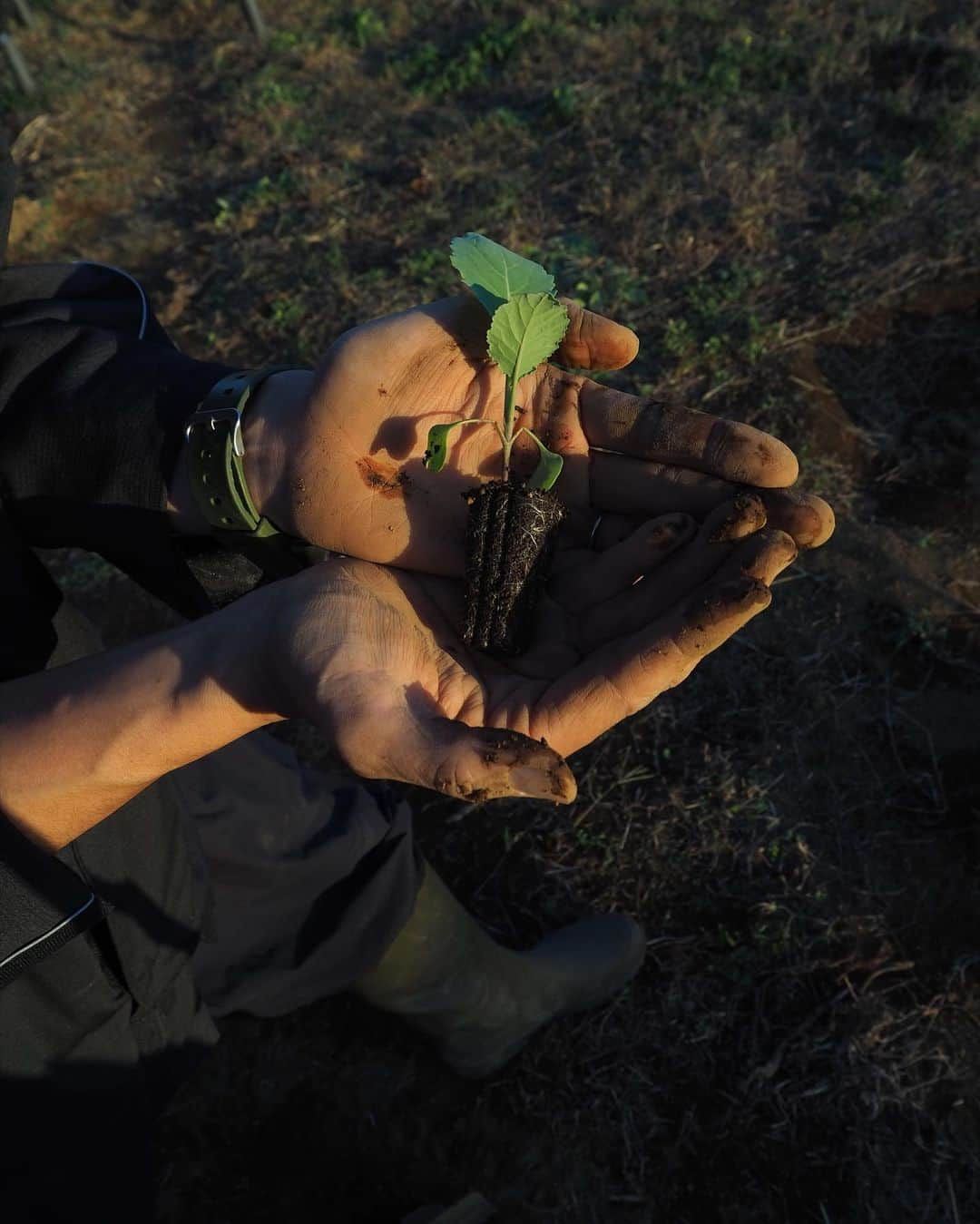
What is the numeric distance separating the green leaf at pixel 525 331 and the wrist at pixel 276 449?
1.68 ft

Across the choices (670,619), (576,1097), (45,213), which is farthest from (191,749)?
(45,213)

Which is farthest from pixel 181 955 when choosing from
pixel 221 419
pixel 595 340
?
pixel 595 340

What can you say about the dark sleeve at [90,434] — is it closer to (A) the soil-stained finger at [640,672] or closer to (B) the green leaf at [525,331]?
(B) the green leaf at [525,331]

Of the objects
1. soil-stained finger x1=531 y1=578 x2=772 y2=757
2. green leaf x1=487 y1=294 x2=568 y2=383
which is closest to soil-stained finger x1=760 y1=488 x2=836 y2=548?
soil-stained finger x1=531 y1=578 x2=772 y2=757

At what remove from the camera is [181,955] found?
82.7 inches

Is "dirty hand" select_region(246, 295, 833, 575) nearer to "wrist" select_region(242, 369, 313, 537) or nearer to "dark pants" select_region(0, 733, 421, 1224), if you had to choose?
"wrist" select_region(242, 369, 313, 537)

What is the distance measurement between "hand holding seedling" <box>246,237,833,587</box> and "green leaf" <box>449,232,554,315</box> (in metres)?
0.05

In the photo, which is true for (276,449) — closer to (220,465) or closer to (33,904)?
(220,465)

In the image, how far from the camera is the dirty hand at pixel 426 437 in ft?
7.66

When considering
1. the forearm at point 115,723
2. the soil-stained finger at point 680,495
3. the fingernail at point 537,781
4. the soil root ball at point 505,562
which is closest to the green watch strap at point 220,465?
the forearm at point 115,723

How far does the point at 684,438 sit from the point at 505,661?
73cm

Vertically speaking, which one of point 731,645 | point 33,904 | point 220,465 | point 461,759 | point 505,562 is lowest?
point 731,645

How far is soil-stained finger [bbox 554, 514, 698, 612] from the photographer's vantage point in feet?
7.10

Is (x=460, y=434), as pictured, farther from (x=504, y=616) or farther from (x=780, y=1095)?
(x=780, y=1095)
